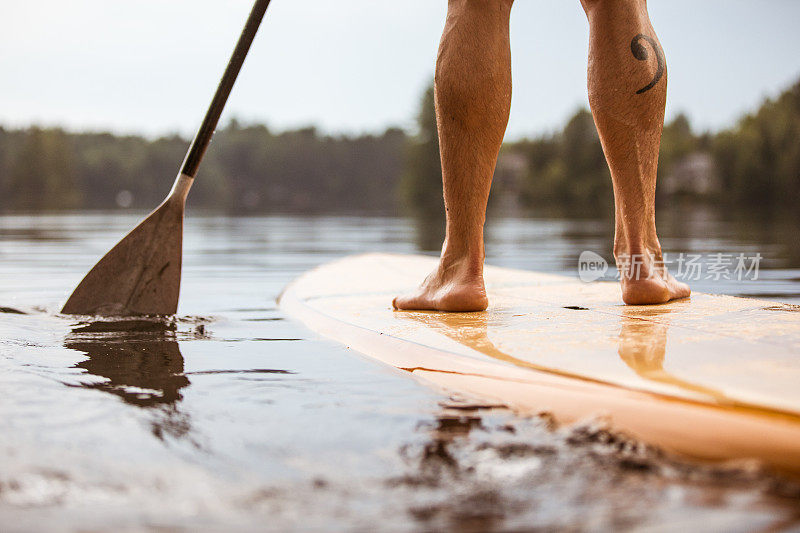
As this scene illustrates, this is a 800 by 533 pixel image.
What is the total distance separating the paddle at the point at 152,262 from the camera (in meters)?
2.32

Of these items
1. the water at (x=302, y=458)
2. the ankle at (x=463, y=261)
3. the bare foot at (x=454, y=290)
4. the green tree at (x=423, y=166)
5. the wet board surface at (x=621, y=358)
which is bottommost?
the water at (x=302, y=458)

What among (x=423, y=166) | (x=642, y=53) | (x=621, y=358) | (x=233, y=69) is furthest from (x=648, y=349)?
(x=423, y=166)

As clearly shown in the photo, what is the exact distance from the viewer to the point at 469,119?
1845 millimetres

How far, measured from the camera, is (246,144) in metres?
72.6

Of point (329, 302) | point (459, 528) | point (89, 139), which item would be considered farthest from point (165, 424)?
point (89, 139)

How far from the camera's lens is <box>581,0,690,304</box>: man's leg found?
1861mm

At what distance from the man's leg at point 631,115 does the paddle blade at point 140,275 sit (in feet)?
4.46

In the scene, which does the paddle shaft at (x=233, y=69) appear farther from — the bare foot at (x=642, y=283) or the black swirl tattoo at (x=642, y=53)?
the bare foot at (x=642, y=283)

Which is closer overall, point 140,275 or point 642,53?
point 642,53

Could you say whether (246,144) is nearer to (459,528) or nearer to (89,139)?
(89,139)

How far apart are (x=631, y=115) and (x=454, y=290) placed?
613mm

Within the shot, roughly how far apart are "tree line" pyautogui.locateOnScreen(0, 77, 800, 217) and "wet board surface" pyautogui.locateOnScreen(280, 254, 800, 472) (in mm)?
23056

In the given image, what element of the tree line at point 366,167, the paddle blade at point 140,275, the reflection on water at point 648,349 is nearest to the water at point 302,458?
the reflection on water at point 648,349

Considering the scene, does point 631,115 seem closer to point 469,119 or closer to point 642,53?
point 642,53
